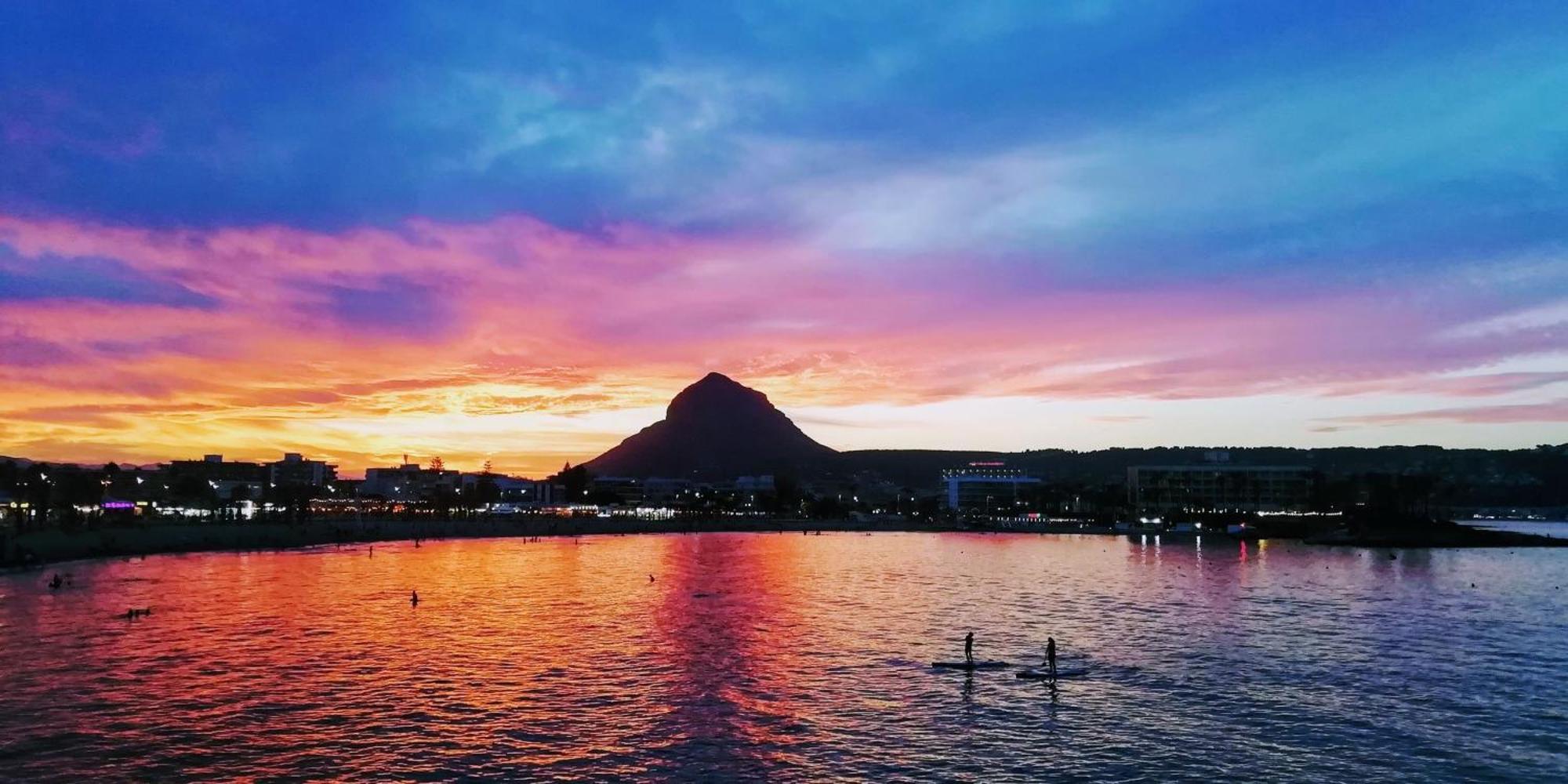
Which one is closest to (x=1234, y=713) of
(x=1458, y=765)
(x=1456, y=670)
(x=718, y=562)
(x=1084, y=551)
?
(x=1458, y=765)

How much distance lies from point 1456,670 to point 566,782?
47.3m

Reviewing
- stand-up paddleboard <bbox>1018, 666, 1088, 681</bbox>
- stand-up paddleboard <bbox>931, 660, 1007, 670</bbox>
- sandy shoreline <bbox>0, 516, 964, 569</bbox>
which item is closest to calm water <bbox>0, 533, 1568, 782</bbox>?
stand-up paddleboard <bbox>1018, 666, 1088, 681</bbox>

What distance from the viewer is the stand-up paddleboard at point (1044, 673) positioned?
4688cm

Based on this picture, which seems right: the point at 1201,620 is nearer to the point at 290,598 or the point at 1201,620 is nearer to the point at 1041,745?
the point at 1041,745

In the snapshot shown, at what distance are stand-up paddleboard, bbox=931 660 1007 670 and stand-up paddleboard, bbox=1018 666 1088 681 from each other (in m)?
1.47

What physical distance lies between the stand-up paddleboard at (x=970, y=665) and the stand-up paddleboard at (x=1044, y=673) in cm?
147

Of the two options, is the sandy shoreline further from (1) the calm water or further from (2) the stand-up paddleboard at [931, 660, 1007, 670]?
(2) the stand-up paddleboard at [931, 660, 1007, 670]

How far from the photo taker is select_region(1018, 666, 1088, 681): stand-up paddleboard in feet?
154

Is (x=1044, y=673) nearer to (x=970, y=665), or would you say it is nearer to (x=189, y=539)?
(x=970, y=665)

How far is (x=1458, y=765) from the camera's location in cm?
3328

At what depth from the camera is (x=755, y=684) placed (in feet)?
150

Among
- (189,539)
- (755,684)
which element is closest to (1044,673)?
(755,684)

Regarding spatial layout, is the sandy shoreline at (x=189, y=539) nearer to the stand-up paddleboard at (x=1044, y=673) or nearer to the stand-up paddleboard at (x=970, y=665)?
the stand-up paddleboard at (x=970, y=665)

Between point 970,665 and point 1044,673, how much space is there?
363 centimetres
